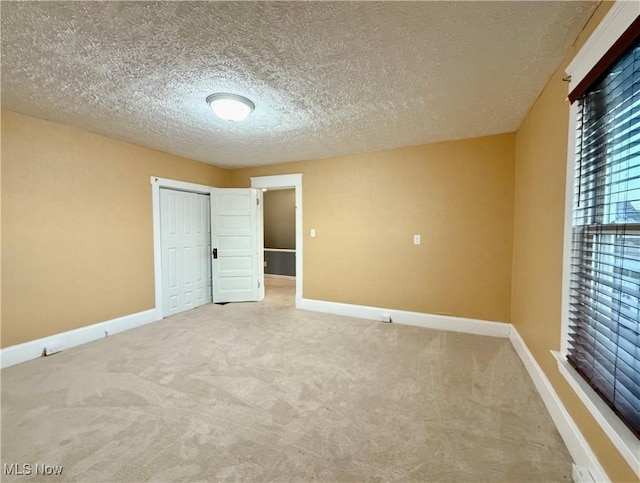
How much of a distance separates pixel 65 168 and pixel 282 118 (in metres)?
2.43

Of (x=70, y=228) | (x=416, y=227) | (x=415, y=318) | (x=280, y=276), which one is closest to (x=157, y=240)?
(x=70, y=228)

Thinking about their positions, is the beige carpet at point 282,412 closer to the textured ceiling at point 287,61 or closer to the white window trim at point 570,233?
the white window trim at point 570,233

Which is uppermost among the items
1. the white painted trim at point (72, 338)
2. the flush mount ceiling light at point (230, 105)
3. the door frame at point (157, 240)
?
the flush mount ceiling light at point (230, 105)

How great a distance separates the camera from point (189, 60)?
1762 millimetres

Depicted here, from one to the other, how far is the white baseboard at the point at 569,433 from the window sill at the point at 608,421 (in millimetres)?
223

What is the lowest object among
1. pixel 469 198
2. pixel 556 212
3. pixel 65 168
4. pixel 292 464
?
pixel 292 464

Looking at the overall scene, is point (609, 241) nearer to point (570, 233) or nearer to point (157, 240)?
point (570, 233)

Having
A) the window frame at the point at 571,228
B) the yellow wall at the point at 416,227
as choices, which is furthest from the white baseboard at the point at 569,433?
the yellow wall at the point at 416,227

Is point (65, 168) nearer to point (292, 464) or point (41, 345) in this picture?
point (41, 345)

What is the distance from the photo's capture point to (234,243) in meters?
4.79

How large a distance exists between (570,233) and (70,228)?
14.7 ft

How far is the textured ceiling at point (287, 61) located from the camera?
139cm

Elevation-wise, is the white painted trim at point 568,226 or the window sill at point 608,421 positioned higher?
the white painted trim at point 568,226

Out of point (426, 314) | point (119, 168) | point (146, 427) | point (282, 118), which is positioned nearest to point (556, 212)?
point (426, 314)
